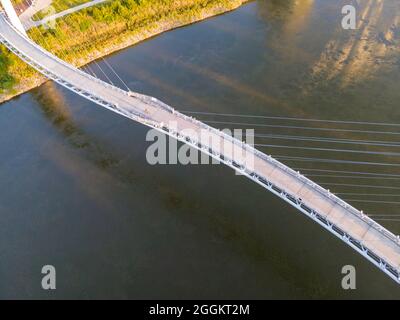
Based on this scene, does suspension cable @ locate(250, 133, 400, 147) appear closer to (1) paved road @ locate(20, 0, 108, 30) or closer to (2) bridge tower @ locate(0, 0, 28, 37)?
(2) bridge tower @ locate(0, 0, 28, 37)

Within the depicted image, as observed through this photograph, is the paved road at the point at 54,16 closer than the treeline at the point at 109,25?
No

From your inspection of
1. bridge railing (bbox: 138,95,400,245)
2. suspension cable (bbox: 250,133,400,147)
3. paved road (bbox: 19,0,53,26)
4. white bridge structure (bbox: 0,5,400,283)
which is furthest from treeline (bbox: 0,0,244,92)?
suspension cable (bbox: 250,133,400,147)

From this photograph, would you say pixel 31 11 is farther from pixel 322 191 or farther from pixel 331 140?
pixel 322 191

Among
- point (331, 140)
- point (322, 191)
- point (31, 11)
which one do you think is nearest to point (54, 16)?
point (31, 11)

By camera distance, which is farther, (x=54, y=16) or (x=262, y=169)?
(x=54, y=16)

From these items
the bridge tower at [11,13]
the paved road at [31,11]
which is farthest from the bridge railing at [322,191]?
the paved road at [31,11]

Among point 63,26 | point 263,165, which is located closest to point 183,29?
point 63,26

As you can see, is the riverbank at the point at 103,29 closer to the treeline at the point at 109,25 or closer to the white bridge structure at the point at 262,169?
the treeline at the point at 109,25
